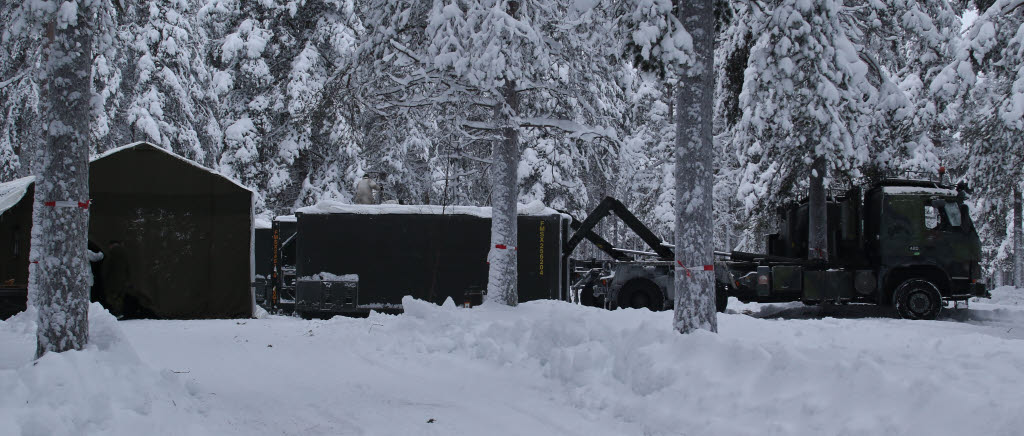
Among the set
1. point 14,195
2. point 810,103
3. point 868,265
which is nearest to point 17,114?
point 14,195

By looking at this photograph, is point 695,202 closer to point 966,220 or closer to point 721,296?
point 721,296

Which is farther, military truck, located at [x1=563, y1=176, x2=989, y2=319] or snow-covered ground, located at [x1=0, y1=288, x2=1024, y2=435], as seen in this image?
military truck, located at [x1=563, y1=176, x2=989, y2=319]

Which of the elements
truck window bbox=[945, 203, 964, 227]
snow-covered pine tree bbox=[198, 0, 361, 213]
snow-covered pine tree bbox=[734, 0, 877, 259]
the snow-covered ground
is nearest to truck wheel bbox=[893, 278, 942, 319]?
truck window bbox=[945, 203, 964, 227]

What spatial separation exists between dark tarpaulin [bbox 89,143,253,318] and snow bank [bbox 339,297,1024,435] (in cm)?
657

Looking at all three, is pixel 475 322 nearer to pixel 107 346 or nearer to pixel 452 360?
pixel 452 360

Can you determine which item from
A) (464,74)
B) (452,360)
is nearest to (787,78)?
(464,74)

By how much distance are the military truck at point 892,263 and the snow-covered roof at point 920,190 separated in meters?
0.02

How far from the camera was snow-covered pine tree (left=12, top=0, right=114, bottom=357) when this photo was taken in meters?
6.18

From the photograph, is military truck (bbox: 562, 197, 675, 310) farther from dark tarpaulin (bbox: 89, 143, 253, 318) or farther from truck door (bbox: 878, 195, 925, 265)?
dark tarpaulin (bbox: 89, 143, 253, 318)

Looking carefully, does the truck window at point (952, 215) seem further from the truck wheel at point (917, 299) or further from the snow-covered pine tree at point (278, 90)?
the snow-covered pine tree at point (278, 90)

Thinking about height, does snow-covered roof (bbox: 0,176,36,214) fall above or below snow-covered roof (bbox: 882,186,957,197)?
below

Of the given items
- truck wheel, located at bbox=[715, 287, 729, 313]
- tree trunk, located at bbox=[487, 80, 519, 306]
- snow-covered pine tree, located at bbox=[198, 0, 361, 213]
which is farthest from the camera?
snow-covered pine tree, located at bbox=[198, 0, 361, 213]

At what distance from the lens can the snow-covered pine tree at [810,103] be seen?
1138 cm

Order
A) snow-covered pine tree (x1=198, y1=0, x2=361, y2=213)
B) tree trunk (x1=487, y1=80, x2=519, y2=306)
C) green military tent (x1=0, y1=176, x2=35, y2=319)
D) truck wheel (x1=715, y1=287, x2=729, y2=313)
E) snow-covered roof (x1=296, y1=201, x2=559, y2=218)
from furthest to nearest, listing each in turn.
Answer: snow-covered pine tree (x1=198, y1=0, x2=361, y2=213), truck wheel (x1=715, y1=287, x2=729, y2=313), snow-covered roof (x1=296, y1=201, x2=559, y2=218), green military tent (x1=0, y1=176, x2=35, y2=319), tree trunk (x1=487, y1=80, x2=519, y2=306)
